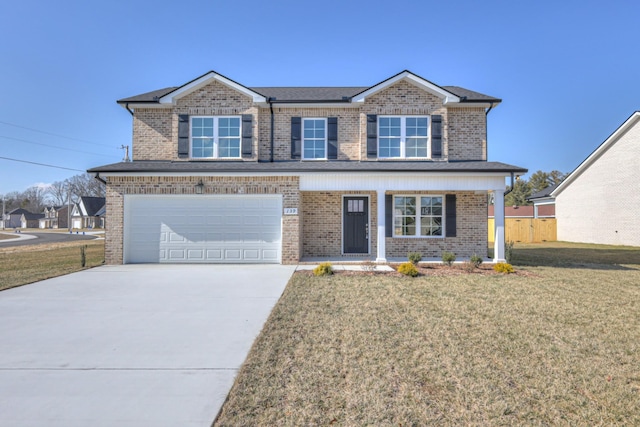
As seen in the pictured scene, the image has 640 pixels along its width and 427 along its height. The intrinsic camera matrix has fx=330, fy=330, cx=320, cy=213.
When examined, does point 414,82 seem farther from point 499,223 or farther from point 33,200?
point 33,200

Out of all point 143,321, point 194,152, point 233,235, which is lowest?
point 143,321

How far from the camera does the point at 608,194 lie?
21.6 meters

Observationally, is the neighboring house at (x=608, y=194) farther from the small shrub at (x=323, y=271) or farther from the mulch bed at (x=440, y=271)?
the small shrub at (x=323, y=271)

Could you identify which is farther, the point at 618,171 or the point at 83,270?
the point at 618,171

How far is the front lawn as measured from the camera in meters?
2.96

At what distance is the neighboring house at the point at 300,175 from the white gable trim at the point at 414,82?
4cm

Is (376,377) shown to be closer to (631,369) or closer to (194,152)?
(631,369)

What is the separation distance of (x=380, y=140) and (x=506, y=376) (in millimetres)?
10073

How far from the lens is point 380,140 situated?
1258 cm

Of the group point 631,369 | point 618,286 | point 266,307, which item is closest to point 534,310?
point 631,369

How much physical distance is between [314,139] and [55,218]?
84.3 meters

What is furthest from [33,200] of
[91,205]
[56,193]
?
[91,205]

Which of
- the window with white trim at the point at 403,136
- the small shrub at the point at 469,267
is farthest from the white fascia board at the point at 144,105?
the small shrub at the point at 469,267

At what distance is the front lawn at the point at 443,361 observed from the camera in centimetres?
296
